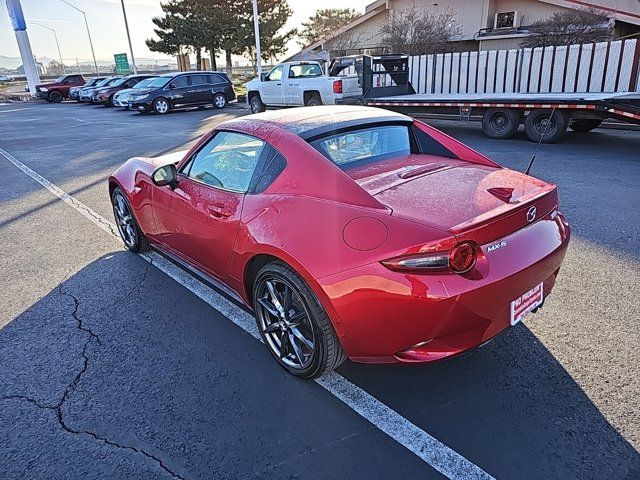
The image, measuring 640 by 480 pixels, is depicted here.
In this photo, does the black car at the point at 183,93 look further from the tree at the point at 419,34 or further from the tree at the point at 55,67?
the tree at the point at 55,67

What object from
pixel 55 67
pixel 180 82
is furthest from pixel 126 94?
pixel 55 67

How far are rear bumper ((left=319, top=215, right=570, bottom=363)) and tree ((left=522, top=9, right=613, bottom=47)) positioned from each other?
19713mm

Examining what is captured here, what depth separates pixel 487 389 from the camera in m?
2.66

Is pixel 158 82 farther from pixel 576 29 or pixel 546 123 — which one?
pixel 576 29

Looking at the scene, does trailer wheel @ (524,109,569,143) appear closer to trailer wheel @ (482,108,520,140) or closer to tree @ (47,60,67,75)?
trailer wheel @ (482,108,520,140)

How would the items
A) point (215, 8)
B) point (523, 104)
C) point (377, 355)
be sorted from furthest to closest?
1. point (215, 8)
2. point (523, 104)
3. point (377, 355)

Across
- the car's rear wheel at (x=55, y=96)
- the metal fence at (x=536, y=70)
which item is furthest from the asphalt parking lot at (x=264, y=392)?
the car's rear wheel at (x=55, y=96)

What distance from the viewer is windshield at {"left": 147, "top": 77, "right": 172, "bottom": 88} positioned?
69.9 feet

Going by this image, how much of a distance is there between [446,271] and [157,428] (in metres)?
1.70

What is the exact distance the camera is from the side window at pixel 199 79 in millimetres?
21797

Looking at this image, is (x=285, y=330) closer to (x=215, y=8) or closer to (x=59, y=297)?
(x=59, y=297)

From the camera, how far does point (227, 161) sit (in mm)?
3348

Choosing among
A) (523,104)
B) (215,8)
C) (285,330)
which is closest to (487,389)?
(285,330)

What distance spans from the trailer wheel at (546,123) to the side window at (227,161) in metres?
8.05
